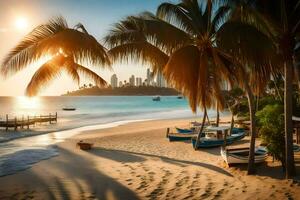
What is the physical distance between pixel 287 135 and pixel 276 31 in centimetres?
345

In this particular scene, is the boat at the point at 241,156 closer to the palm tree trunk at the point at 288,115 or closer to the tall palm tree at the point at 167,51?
the palm tree trunk at the point at 288,115

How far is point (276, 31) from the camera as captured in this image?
35.5 feet

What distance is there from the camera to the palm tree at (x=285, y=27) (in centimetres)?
1011

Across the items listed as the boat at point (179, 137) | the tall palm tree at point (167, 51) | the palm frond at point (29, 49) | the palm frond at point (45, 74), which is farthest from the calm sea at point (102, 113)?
the boat at point (179, 137)

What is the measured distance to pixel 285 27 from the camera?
398 inches

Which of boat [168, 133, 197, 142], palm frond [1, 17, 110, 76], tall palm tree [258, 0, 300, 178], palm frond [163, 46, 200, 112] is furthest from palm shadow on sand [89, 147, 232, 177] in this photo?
palm frond [1, 17, 110, 76]

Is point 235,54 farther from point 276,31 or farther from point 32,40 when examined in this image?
point 32,40

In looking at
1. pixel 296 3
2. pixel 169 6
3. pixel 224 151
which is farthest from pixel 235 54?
pixel 224 151

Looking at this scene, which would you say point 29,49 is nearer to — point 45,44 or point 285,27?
point 45,44

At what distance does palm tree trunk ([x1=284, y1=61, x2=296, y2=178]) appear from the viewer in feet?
33.7

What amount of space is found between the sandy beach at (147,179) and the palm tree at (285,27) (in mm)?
A: 1559

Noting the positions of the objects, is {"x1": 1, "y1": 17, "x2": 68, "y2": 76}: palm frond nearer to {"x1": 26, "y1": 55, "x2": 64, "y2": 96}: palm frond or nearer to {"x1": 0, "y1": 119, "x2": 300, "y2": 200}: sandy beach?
{"x1": 26, "y1": 55, "x2": 64, "y2": 96}: palm frond

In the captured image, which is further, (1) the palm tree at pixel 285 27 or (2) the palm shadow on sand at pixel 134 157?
(2) the palm shadow on sand at pixel 134 157

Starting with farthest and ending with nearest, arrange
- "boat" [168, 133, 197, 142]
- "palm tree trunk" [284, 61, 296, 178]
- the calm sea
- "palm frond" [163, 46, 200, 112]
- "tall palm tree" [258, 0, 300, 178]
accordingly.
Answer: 1. the calm sea
2. "boat" [168, 133, 197, 142]
3. "palm frond" [163, 46, 200, 112]
4. "palm tree trunk" [284, 61, 296, 178]
5. "tall palm tree" [258, 0, 300, 178]
